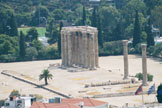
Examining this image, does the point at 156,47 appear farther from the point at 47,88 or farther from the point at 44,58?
the point at 47,88

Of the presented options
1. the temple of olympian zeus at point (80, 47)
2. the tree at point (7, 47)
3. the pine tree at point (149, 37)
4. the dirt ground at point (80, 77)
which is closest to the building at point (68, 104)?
the dirt ground at point (80, 77)

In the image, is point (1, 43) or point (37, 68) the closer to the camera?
point (37, 68)

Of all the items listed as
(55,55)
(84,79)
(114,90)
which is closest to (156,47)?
(55,55)

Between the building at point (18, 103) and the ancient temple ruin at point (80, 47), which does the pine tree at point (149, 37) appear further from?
the building at point (18, 103)

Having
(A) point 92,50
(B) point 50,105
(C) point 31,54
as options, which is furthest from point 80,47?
(B) point 50,105

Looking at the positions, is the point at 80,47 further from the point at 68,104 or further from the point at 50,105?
the point at 50,105
